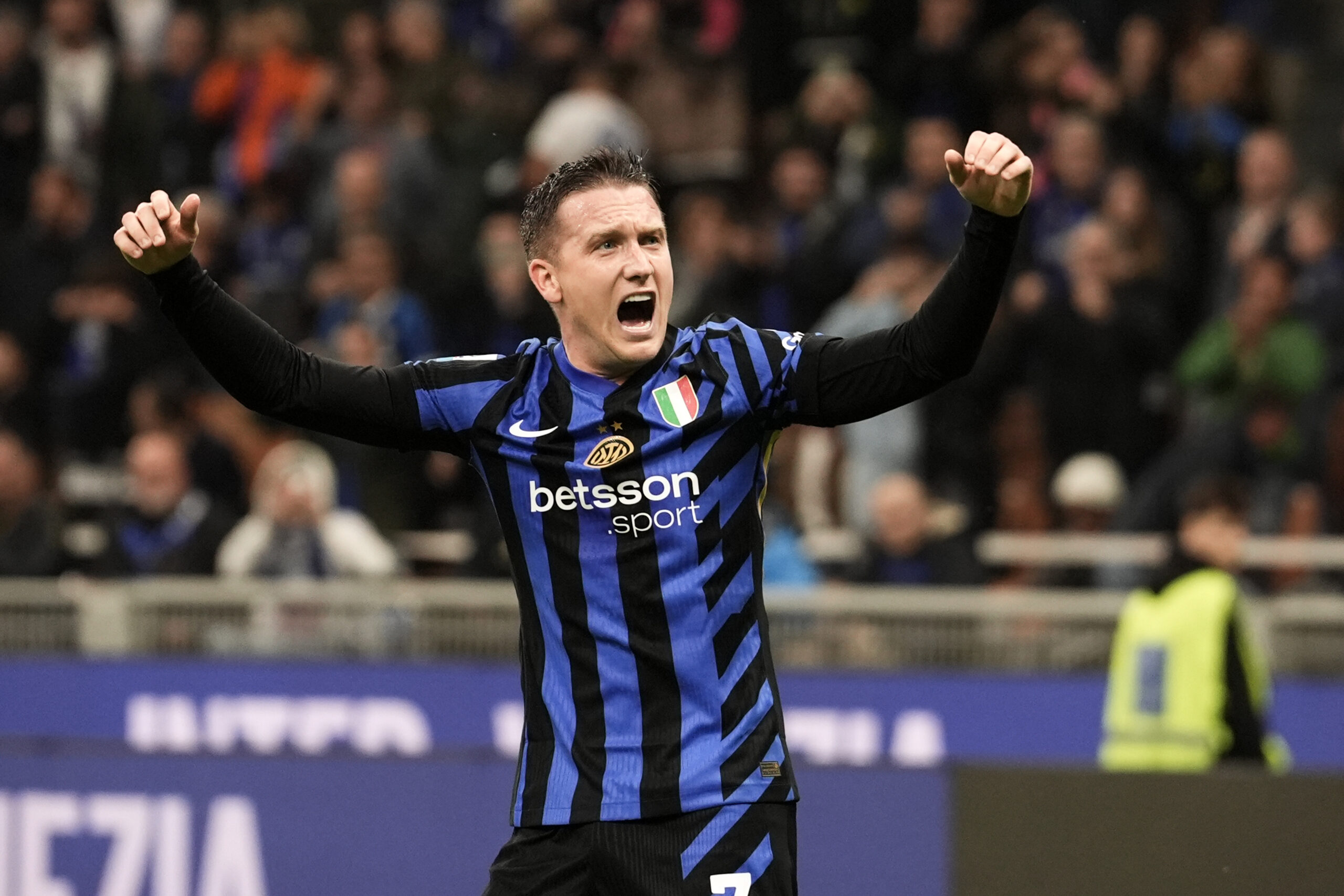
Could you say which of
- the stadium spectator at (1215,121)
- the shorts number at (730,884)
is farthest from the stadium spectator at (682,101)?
the shorts number at (730,884)

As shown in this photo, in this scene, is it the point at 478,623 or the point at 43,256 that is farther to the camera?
the point at 43,256

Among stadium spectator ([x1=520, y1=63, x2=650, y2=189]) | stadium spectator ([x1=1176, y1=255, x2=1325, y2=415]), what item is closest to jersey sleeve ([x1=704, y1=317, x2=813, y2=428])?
stadium spectator ([x1=1176, y1=255, x2=1325, y2=415])

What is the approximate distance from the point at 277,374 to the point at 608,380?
0.63m

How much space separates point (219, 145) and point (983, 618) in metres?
5.85

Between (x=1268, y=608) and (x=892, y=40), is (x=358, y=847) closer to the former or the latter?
(x=1268, y=608)

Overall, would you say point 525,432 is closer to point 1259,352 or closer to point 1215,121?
point 1259,352

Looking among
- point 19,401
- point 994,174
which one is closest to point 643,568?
point 994,174

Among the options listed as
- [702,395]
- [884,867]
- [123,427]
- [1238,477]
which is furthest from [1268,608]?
[123,427]

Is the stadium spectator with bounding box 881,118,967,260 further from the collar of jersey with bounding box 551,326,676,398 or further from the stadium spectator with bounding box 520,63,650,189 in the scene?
the collar of jersey with bounding box 551,326,676,398

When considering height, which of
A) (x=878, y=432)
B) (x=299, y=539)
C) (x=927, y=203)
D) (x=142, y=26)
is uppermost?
(x=142, y=26)

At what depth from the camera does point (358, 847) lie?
6.60 meters

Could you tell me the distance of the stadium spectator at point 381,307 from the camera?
10812 millimetres

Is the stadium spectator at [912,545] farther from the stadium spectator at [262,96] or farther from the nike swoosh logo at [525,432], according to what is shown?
the nike swoosh logo at [525,432]

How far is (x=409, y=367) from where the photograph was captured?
413 cm
